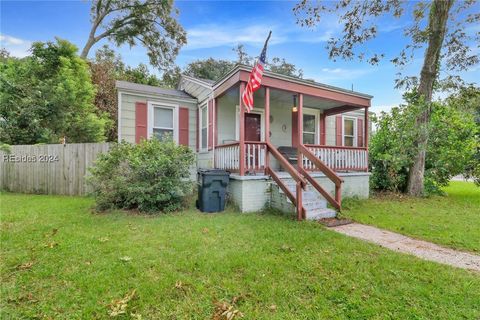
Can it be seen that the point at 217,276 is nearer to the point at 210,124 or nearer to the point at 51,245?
the point at 51,245

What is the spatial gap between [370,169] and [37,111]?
43.6ft

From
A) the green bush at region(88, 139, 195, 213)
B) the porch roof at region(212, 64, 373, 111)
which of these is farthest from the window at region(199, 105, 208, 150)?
the green bush at region(88, 139, 195, 213)

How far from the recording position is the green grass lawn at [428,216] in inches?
170

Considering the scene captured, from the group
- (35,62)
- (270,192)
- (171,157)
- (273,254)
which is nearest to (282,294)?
(273,254)

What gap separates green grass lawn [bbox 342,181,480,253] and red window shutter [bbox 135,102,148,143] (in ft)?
21.7

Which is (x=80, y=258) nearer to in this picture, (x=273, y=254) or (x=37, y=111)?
(x=273, y=254)

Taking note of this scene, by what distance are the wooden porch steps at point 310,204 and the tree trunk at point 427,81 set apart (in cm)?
487

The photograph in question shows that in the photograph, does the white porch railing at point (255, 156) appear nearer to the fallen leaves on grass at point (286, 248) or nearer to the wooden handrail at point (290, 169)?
the wooden handrail at point (290, 169)

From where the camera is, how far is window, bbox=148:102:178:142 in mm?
8469

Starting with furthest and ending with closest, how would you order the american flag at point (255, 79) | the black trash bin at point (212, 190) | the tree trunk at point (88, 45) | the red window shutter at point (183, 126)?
the tree trunk at point (88, 45)
the red window shutter at point (183, 126)
the black trash bin at point (212, 190)
the american flag at point (255, 79)

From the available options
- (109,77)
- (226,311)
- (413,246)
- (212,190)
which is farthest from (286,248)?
(109,77)

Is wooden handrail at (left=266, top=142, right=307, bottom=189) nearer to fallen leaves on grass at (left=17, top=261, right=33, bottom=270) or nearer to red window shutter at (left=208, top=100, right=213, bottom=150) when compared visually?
red window shutter at (left=208, top=100, right=213, bottom=150)

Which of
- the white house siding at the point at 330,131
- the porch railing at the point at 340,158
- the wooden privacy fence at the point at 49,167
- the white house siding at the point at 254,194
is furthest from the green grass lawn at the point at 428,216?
the wooden privacy fence at the point at 49,167

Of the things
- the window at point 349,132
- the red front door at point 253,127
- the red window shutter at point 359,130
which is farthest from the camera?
the red window shutter at point 359,130
